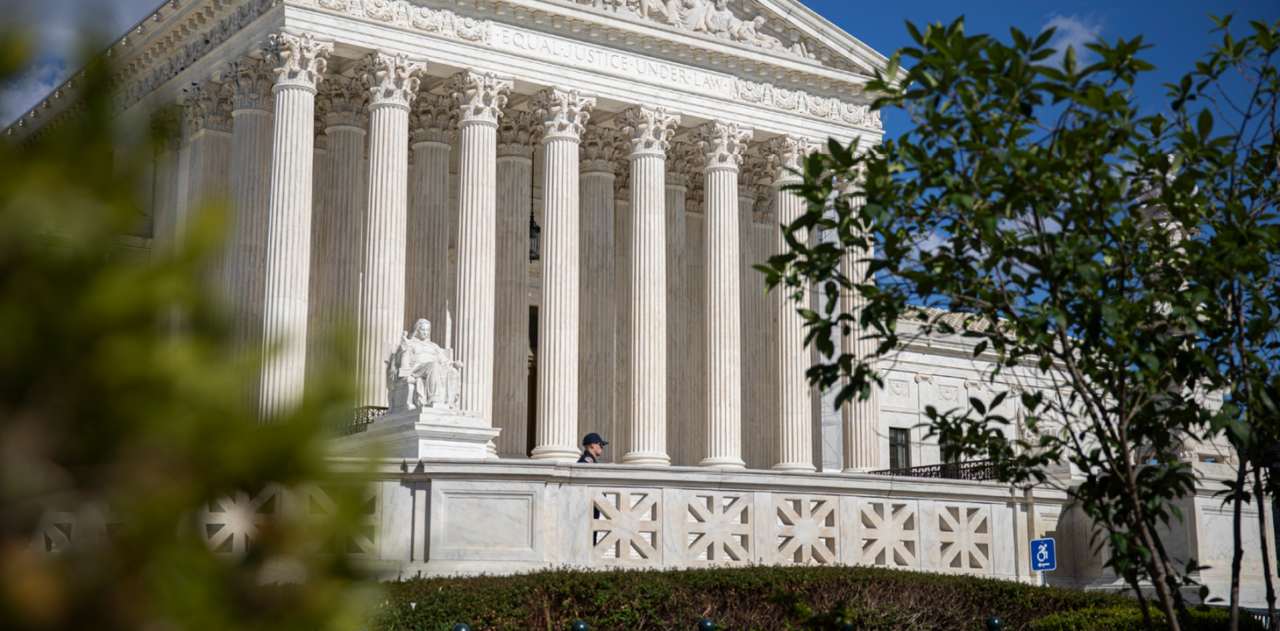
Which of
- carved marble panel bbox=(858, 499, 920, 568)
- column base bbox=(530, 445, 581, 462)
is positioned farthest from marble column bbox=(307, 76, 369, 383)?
carved marble panel bbox=(858, 499, 920, 568)

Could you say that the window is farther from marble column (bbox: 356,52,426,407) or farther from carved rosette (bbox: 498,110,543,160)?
marble column (bbox: 356,52,426,407)

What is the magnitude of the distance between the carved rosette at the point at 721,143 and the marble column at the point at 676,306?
2928mm

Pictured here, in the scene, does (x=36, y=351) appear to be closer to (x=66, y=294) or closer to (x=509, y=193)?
(x=66, y=294)

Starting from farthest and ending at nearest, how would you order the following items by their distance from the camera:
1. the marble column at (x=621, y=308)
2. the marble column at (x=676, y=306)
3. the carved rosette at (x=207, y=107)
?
the marble column at (x=676, y=306) < the marble column at (x=621, y=308) < the carved rosette at (x=207, y=107)

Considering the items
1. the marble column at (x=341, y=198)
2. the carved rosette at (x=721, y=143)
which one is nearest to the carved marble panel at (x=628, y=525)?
the marble column at (x=341, y=198)

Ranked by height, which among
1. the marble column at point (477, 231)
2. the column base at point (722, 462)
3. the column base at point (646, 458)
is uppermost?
the marble column at point (477, 231)

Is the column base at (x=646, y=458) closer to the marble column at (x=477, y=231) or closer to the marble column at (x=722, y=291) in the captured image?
the marble column at (x=722, y=291)

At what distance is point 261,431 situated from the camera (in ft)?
6.97

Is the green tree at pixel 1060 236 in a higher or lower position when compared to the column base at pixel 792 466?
higher

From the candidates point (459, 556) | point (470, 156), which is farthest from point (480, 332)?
point (459, 556)

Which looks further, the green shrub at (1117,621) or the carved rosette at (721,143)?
the carved rosette at (721,143)

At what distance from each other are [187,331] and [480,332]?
31774mm

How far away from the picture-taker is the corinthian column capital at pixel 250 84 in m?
32.9

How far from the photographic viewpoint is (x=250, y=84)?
109 feet
